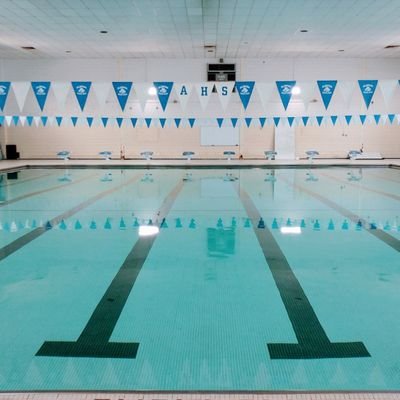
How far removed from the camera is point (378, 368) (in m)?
2.23

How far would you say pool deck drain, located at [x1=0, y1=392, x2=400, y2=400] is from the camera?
1.93 meters

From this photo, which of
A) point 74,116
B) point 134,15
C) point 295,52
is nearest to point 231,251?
point 134,15

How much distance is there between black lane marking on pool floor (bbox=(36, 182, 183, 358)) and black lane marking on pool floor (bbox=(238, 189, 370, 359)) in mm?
877

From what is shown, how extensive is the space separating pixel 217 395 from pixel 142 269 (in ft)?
7.06

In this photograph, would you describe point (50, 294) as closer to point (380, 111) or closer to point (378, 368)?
point (378, 368)

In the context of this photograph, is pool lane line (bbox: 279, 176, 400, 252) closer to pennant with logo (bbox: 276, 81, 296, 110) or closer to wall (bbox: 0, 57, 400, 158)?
pennant with logo (bbox: 276, 81, 296, 110)

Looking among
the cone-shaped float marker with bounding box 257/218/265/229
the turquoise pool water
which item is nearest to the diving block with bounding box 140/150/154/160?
the turquoise pool water

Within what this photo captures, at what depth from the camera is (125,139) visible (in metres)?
18.1

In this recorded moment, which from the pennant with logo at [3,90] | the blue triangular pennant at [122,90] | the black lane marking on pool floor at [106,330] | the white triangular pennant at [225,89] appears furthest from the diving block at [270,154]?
the black lane marking on pool floor at [106,330]

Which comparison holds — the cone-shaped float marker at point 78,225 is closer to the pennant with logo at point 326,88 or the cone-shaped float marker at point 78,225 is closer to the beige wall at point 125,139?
the pennant with logo at point 326,88

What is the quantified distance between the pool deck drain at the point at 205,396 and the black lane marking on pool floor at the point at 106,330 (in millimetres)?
435

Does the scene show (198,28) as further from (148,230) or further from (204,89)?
(148,230)

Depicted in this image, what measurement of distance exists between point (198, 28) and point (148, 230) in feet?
27.7

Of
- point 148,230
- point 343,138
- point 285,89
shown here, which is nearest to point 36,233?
point 148,230
